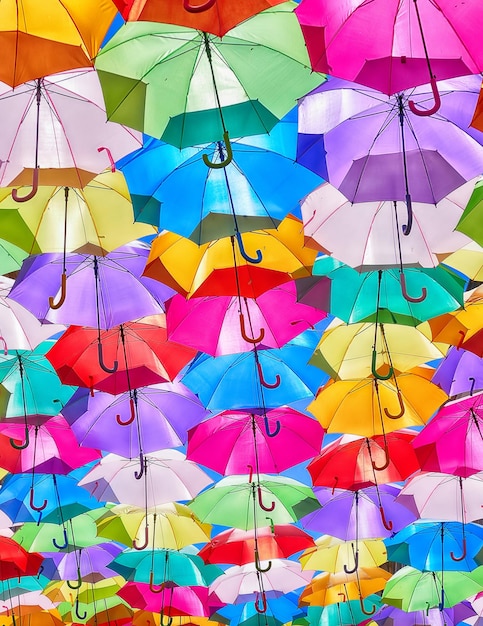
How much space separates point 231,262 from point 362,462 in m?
3.42

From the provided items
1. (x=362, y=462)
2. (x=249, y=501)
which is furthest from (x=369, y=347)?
(x=249, y=501)

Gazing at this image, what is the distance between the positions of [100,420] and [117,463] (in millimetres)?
1035

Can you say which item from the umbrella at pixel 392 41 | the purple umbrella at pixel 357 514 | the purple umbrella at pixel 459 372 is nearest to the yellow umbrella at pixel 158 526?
the purple umbrella at pixel 357 514

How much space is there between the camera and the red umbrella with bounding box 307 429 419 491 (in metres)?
8.43

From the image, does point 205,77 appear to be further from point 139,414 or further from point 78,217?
point 139,414

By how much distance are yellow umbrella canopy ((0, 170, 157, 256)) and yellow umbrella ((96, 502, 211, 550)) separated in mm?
4841

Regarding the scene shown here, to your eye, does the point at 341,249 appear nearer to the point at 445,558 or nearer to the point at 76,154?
the point at 76,154

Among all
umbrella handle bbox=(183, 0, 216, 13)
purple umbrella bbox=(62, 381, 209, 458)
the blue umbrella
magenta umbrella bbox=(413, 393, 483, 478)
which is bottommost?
the blue umbrella

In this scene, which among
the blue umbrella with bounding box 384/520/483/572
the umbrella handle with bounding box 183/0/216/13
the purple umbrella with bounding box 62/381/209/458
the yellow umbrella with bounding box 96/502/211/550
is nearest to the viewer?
the umbrella handle with bounding box 183/0/216/13

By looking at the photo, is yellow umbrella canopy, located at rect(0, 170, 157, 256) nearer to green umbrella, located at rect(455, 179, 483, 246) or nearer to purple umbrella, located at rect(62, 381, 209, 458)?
green umbrella, located at rect(455, 179, 483, 246)

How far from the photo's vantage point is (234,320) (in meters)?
6.85

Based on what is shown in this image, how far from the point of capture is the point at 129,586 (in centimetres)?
1152

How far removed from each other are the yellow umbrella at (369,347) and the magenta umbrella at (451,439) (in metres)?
0.77

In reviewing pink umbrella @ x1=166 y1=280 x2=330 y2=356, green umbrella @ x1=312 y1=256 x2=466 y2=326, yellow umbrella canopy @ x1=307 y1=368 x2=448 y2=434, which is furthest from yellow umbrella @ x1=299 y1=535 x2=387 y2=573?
green umbrella @ x1=312 y1=256 x2=466 y2=326
